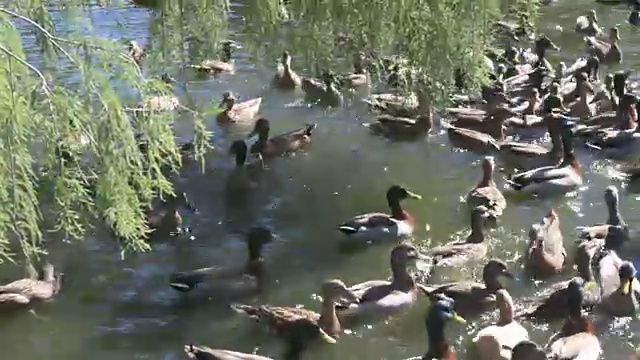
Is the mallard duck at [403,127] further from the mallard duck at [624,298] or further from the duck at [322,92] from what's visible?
the mallard duck at [624,298]

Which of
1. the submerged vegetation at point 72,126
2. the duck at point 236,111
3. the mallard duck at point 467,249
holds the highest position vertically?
the submerged vegetation at point 72,126

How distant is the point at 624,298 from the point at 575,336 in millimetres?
978

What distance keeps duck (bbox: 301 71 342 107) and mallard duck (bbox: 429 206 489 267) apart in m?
5.57

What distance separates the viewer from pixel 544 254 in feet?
34.5

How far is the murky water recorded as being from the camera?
9531mm

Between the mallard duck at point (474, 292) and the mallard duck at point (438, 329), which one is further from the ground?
the mallard duck at point (438, 329)

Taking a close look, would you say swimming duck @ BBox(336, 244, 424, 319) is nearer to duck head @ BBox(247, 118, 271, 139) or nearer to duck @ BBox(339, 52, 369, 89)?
duck head @ BBox(247, 118, 271, 139)

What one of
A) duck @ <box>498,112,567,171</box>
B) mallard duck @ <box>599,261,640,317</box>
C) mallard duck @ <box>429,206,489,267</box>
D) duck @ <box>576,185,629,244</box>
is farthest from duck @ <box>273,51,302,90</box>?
mallard duck @ <box>599,261,640,317</box>

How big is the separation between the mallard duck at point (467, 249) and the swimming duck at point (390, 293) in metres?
0.48

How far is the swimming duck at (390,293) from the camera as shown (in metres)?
9.88

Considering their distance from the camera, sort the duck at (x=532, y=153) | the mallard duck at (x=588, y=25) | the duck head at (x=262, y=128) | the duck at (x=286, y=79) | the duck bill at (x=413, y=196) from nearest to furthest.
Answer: the duck bill at (x=413, y=196) → the duck at (x=532, y=153) → the duck head at (x=262, y=128) → the duck at (x=286, y=79) → the mallard duck at (x=588, y=25)

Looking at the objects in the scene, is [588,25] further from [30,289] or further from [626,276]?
[30,289]

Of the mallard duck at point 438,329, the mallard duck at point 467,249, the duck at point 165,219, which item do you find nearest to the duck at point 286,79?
the duck at point 165,219

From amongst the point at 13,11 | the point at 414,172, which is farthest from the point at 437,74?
the point at 13,11
